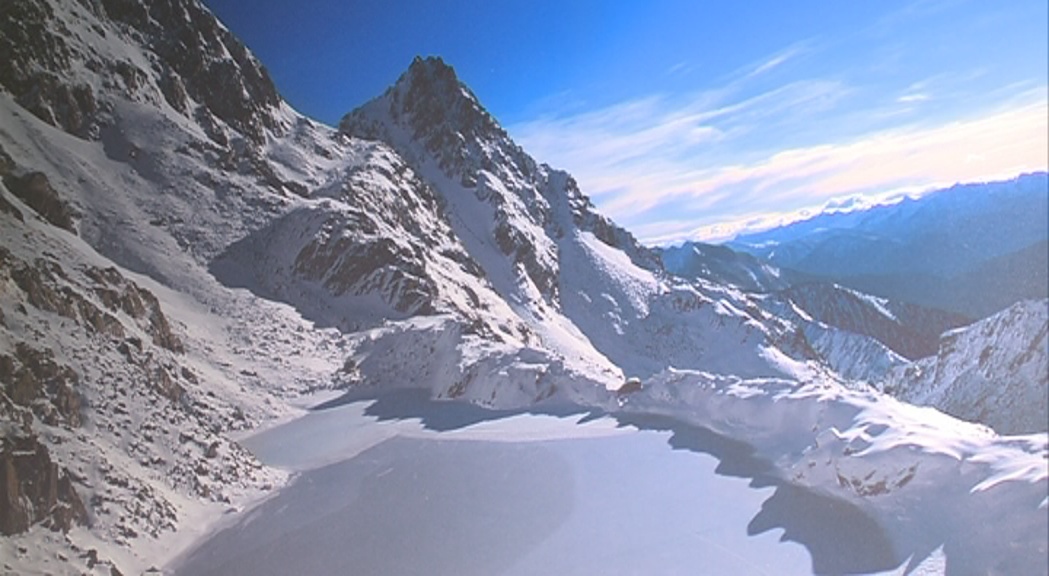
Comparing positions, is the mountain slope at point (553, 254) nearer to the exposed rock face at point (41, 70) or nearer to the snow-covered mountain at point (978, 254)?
the snow-covered mountain at point (978, 254)

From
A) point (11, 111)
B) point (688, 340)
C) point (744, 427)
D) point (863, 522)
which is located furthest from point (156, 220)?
point (688, 340)

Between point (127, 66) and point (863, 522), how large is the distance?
5629cm

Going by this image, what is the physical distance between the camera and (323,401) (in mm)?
25156

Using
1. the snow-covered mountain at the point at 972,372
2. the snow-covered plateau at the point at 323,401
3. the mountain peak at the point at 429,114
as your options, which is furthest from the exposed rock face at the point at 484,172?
the snow-covered mountain at the point at 972,372

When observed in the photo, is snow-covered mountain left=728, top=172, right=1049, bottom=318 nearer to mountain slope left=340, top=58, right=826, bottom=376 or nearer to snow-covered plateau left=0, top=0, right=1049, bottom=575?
snow-covered plateau left=0, top=0, right=1049, bottom=575

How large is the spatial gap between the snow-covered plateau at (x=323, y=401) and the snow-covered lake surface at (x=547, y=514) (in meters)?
0.07

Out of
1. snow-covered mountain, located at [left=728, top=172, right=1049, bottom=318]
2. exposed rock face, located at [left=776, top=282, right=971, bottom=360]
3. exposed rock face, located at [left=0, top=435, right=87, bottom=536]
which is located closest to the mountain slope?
snow-covered mountain, located at [left=728, top=172, right=1049, bottom=318]

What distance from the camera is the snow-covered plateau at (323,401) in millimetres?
8008

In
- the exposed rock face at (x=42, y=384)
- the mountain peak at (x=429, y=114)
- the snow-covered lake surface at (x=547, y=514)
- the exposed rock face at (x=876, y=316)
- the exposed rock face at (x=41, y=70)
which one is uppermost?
the mountain peak at (x=429, y=114)

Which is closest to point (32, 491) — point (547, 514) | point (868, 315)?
point (547, 514)

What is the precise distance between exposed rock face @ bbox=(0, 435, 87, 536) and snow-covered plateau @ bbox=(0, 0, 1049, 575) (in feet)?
0.16

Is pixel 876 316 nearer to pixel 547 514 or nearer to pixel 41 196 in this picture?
pixel 41 196

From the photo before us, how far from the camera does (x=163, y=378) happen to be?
15.4m

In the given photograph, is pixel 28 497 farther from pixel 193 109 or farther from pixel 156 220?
pixel 193 109
